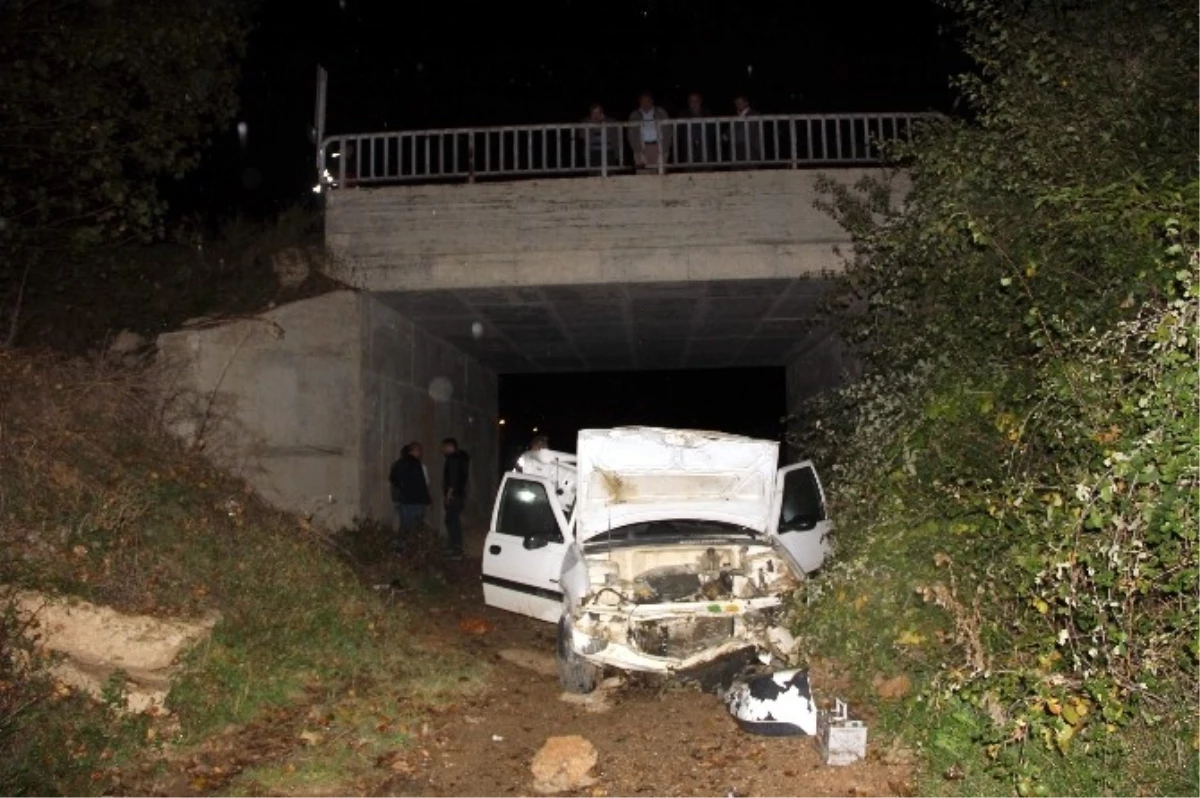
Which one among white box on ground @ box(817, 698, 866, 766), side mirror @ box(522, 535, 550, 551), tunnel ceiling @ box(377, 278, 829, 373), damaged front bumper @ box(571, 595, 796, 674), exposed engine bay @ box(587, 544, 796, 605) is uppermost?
tunnel ceiling @ box(377, 278, 829, 373)

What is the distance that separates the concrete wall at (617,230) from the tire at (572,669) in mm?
6034

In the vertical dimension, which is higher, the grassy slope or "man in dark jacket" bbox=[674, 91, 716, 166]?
"man in dark jacket" bbox=[674, 91, 716, 166]

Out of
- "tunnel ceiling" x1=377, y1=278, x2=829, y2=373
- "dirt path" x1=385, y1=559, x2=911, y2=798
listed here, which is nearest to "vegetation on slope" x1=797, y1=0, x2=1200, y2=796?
"dirt path" x1=385, y1=559, x2=911, y2=798

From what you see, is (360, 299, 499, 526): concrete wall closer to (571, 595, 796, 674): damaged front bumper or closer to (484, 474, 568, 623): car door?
(484, 474, 568, 623): car door

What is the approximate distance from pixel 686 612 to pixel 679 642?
13.4 inches

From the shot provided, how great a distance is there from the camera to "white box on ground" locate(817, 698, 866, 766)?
199 inches

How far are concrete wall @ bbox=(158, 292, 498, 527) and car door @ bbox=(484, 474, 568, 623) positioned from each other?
13.6ft

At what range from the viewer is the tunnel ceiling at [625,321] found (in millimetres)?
12438

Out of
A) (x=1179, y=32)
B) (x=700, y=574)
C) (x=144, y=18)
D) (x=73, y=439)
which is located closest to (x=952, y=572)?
(x=700, y=574)

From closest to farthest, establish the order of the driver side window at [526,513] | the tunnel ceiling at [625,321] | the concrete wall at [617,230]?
1. the driver side window at [526,513]
2. the concrete wall at [617,230]
3. the tunnel ceiling at [625,321]

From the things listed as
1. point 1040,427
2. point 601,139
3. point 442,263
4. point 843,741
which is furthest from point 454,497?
point 1040,427

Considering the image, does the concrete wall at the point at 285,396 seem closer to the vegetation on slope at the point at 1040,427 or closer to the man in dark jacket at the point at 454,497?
the man in dark jacket at the point at 454,497

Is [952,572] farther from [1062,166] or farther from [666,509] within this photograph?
[1062,166]

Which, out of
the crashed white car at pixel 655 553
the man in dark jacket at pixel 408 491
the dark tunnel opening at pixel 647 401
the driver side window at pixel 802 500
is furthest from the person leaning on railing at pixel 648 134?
the dark tunnel opening at pixel 647 401
